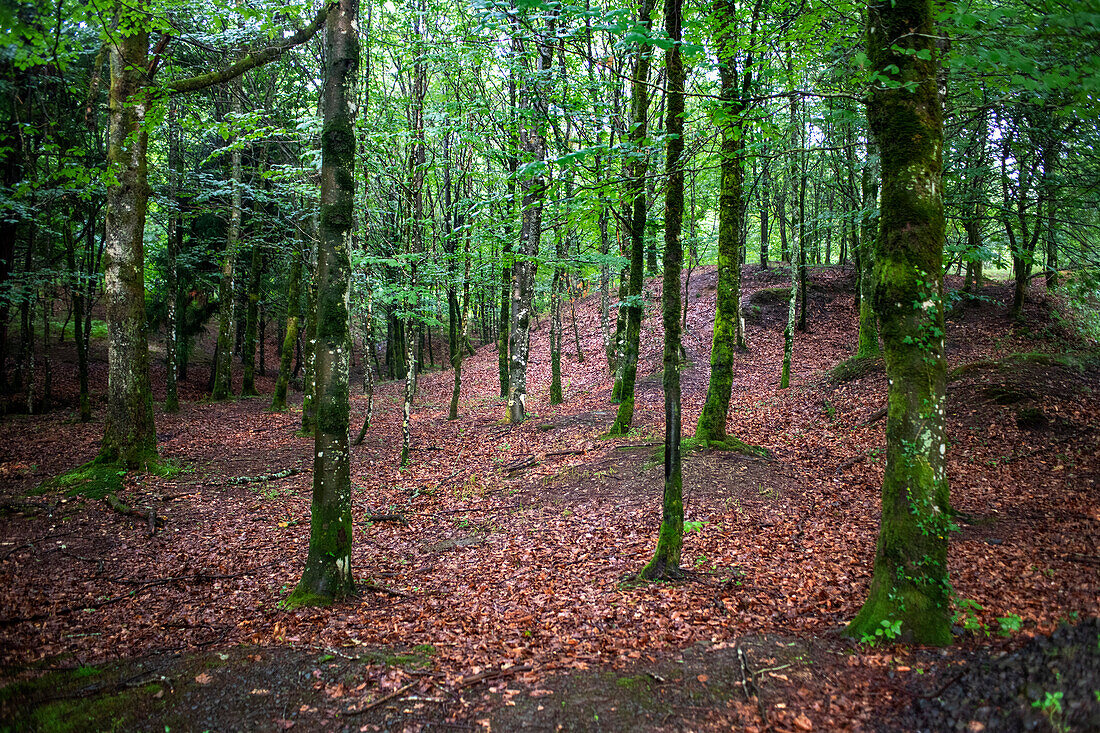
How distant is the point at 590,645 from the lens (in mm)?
4953

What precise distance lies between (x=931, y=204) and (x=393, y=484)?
34.9ft

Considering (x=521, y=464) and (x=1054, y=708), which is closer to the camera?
(x=1054, y=708)

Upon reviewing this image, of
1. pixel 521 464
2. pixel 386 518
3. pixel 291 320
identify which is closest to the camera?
pixel 386 518

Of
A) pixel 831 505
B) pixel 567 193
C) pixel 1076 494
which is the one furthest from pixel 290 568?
pixel 1076 494

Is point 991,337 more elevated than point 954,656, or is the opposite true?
point 991,337

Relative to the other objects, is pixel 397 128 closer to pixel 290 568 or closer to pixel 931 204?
pixel 290 568

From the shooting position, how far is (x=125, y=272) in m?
10.1

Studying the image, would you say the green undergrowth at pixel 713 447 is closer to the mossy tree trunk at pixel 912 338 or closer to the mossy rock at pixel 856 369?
the mossy rock at pixel 856 369

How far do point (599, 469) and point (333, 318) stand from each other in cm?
636

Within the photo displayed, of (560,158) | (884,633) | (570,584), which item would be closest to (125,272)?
(560,158)

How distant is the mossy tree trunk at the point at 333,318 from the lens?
5859 mm

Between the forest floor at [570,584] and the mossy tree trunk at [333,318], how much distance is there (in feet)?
2.45

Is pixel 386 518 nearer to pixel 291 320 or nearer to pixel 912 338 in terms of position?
pixel 912 338

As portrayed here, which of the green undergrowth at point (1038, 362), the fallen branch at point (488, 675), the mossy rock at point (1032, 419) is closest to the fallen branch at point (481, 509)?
the fallen branch at point (488, 675)
